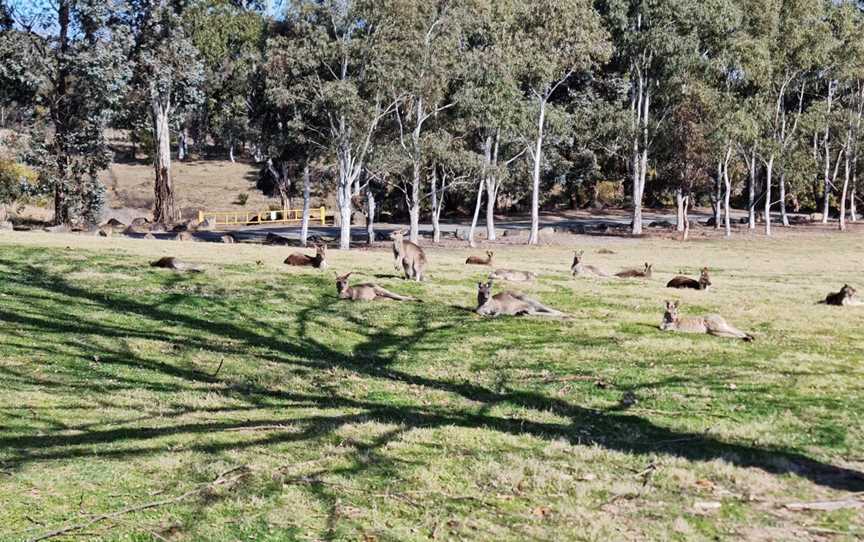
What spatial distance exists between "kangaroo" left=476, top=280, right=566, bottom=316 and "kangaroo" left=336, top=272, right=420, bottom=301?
1.78m

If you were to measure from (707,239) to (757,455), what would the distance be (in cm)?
4964

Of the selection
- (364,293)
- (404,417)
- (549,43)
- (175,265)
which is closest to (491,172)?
(549,43)

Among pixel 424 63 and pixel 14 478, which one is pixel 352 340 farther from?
pixel 424 63

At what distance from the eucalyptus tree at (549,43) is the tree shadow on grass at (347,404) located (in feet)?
112

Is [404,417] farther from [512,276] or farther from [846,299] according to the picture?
[846,299]

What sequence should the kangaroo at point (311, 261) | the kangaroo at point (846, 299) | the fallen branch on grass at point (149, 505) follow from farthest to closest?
the kangaroo at point (311, 261) → the kangaroo at point (846, 299) → the fallen branch on grass at point (149, 505)

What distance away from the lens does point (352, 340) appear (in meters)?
14.2

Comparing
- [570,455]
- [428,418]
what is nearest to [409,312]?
[428,418]

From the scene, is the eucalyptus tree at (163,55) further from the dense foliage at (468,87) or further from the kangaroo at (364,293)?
the kangaroo at (364,293)

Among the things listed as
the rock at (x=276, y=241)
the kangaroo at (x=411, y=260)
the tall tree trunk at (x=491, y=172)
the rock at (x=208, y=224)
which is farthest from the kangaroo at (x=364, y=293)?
the rock at (x=208, y=224)

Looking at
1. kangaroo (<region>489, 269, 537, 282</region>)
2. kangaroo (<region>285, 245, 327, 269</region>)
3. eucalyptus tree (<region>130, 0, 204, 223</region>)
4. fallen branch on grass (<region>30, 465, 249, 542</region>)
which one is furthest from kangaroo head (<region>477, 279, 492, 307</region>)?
eucalyptus tree (<region>130, 0, 204, 223</region>)

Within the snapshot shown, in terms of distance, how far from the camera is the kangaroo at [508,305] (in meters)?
16.3

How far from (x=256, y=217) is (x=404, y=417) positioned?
62763mm

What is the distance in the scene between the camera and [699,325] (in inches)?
598
